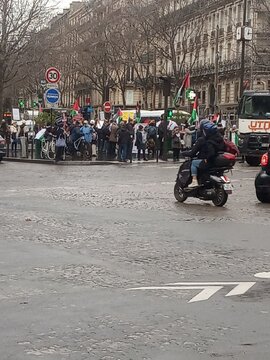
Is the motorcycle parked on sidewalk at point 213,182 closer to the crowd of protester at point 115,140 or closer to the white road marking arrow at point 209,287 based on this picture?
the white road marking arrow at point 209,287

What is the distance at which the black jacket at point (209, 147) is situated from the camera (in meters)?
15.0

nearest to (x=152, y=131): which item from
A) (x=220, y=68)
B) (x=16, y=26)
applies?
(x=16, y=26)

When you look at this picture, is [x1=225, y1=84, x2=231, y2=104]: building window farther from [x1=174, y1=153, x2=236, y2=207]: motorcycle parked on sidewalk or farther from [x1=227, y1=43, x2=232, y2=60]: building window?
[x1=174, y1=153, x2=236, y2=207]: motorcycle parked on sidewalk

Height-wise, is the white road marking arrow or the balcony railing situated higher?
the balcony railing

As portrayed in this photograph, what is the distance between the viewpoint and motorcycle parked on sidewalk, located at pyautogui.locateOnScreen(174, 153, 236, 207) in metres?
14.8

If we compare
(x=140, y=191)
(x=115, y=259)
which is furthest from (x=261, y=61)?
(x=115, y=259)

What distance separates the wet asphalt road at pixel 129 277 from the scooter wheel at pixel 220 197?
0.14m

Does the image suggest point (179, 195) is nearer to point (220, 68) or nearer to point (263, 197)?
point (263, 197)

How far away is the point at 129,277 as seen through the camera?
7879 mm

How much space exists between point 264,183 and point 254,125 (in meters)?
15.1

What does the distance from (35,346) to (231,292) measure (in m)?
2.43

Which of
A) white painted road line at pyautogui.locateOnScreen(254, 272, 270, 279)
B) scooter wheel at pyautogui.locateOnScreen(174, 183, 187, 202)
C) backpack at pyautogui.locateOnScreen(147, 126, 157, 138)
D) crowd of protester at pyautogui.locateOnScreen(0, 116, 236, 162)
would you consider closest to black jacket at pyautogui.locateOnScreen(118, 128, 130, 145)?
crowd of protester at pyautogui.locateOnScreen(0, 116, 236, 162)

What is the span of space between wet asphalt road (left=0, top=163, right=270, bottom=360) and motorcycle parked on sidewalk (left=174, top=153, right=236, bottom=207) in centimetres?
25

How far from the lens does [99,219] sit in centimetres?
1253
